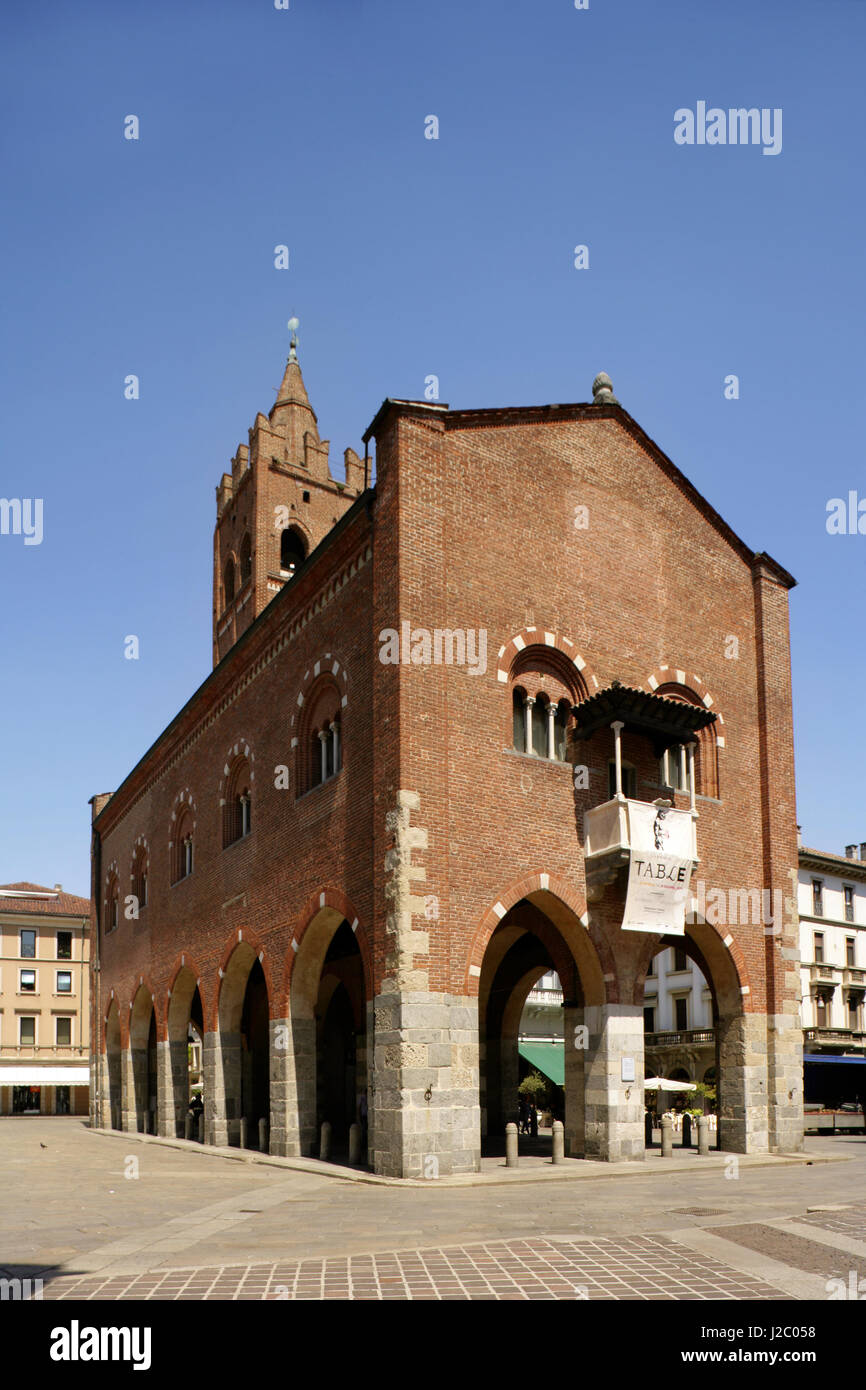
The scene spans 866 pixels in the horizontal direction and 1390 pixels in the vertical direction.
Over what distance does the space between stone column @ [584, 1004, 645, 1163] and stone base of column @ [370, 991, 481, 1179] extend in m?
3.45

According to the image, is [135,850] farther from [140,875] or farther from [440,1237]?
[440,1237]

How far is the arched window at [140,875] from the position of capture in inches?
1649

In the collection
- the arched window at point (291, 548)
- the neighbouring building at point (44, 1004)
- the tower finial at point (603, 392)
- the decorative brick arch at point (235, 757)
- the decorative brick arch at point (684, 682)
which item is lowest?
the neighbouring building at point (44, 1004)

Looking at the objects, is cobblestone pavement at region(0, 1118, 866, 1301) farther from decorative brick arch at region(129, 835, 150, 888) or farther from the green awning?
decorative brick arch at region(129, 835, 150, 888)

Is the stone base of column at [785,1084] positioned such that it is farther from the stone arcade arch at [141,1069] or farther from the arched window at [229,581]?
the arched window at [229,581]

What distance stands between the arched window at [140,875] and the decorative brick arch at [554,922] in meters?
22.3

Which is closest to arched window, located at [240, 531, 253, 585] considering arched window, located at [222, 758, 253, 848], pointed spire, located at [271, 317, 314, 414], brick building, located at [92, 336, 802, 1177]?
pointed spire, located at [271, 317, 314, 414]

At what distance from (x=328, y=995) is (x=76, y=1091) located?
42212 mm

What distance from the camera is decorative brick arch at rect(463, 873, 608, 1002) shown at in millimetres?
20750

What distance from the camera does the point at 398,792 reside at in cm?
2053

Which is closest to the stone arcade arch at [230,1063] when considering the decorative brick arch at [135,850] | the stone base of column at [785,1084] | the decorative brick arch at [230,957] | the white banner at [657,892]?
the decorative brick arch at [230,957]

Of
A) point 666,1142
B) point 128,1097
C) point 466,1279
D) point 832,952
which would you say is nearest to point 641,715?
point 666,1142
